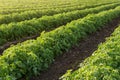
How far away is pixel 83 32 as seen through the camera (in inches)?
594

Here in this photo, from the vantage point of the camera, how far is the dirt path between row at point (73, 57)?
9914 millimetres

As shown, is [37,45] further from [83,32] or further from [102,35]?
[102,35]

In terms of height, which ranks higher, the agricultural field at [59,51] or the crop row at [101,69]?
the crop row at [101,69]

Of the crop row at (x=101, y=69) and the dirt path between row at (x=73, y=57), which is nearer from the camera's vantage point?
the crop row at (x=101, y=69)

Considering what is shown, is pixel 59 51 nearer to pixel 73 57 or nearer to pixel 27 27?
pixel 73 57

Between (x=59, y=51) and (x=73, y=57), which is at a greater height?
(x=59, y=51)

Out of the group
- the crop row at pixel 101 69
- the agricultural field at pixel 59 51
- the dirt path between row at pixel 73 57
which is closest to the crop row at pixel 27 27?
the agricultural field at pixel 59 51

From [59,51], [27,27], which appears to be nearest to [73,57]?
[59,51]

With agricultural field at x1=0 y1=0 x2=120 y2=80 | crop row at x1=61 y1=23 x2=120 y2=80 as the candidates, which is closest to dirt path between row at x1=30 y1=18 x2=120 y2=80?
agricultural field at x1=0 y1=0 x2=120 y2=80

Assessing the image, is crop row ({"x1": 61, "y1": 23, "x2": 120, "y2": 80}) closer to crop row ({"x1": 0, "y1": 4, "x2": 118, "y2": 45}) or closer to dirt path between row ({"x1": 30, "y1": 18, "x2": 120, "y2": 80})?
dirt path between row ({"x1": 30, "y1": 18, "x2": 120, "y2": 80})

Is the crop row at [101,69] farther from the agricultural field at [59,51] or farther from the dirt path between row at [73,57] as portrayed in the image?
the dirt path between row at [73,57]

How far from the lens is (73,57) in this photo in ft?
39.0

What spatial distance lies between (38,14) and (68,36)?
35.7ft

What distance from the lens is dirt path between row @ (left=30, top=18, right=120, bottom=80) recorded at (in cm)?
991
